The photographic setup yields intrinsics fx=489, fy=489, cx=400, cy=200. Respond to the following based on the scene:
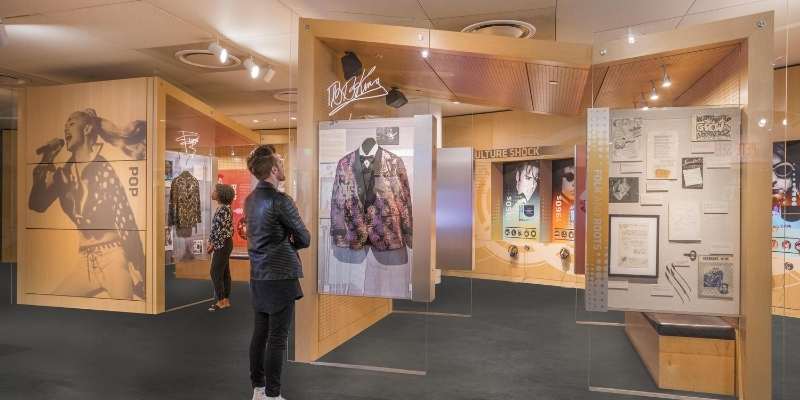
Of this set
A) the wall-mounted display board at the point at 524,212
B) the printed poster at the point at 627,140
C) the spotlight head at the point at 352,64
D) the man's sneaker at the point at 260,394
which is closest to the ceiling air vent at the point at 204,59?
the spotlight head at the point at 352,64

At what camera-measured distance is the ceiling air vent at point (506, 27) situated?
16.7 feet

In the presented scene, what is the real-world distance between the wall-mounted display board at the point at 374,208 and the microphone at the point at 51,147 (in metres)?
4.52

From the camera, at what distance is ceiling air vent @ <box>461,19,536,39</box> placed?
5.08 m

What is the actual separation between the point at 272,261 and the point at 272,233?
0.54ft

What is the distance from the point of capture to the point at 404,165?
3.89 m

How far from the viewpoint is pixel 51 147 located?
6.51 metres

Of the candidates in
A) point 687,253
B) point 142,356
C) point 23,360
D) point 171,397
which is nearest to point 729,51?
point 687,253

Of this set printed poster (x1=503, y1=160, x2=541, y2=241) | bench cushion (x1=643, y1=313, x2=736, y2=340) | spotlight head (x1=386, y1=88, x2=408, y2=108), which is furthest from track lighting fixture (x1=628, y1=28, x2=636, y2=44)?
printed poster (x1=503, y1=160, x2=541, y2=241)

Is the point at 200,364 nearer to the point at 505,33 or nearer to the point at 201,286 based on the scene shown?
the point at 201,286

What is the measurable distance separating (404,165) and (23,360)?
11.9ft

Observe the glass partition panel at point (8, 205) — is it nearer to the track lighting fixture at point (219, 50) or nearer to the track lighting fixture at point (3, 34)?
the track lighting fixture at point (3, 34)

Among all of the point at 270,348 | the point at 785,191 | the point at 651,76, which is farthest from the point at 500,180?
the point at 270,348

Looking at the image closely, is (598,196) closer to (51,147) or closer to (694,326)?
(694,326)

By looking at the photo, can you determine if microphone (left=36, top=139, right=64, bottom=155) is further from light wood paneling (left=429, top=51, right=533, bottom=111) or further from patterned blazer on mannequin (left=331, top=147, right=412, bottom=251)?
light wood paneling (left=429, top=51, right=533, bottom=111)
